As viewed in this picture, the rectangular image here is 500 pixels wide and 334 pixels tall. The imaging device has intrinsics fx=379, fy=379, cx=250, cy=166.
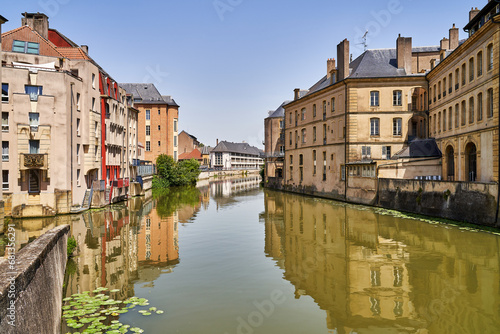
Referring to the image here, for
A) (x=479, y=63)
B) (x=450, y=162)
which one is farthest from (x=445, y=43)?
(x=479, y=63)

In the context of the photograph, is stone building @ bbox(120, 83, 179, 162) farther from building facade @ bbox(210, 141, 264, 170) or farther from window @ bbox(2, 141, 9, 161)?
building facade @ bbox(210, 141, 264, 170)

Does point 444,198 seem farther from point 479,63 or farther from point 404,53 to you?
point 404,53

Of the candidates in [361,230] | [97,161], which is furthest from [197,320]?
[97,161]

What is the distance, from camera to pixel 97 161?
32312mm

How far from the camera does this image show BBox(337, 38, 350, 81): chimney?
39812 mm

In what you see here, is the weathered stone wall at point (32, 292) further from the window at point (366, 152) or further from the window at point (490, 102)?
the window at point (366, 152)

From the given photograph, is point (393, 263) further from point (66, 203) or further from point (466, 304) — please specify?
point (66, 203)

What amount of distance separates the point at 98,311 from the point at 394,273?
31.8ft

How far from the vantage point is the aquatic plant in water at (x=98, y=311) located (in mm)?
8641

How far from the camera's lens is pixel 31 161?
84.6 feet

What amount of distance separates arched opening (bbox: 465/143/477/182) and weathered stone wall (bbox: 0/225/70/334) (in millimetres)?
27489

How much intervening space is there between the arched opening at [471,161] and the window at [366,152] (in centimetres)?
1133

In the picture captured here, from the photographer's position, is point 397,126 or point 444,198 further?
point 397,126

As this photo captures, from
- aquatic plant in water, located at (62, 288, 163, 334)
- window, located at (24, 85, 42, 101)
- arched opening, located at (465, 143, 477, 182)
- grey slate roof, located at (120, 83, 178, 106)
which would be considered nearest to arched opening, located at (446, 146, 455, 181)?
arched opening, located at (465, 143, 477, 182)
